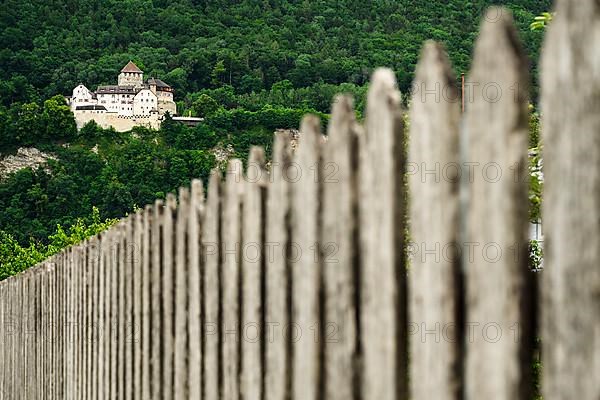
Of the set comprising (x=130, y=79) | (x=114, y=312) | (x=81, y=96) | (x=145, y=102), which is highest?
(x=130, y=79)

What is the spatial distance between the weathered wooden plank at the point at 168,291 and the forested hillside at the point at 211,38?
350 ft

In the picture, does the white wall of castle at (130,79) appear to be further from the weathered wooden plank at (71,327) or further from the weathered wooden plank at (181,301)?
the weathered wooden plank at (181,301)

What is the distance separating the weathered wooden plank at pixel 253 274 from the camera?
8.04ft

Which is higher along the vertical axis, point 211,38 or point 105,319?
point 211,38

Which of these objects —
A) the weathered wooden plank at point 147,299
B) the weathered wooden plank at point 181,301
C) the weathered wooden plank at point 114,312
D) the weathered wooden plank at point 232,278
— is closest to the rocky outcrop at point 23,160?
the weathered wooden plank at point 114,312

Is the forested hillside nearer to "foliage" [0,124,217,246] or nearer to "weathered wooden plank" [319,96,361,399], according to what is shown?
"foliage" [0,124,217,246]

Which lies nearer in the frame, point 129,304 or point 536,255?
point 129,304

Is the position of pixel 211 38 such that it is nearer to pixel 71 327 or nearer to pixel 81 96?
pixel 81 96

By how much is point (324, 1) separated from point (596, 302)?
483 ft

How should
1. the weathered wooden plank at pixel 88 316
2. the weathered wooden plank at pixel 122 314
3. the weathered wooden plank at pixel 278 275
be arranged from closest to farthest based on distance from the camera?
the weathered wooden plank at pixel 278 275, the weathered wooden plank at pixel 122 314, the weathered wooden plank at pixel 88 316

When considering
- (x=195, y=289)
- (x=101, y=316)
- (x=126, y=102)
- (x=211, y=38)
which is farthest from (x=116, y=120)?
(x=195, y=289)

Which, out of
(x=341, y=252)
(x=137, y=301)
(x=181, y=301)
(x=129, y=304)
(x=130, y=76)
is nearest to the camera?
(x=341, y=252)

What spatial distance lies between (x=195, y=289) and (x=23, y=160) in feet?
341

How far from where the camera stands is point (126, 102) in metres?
119
